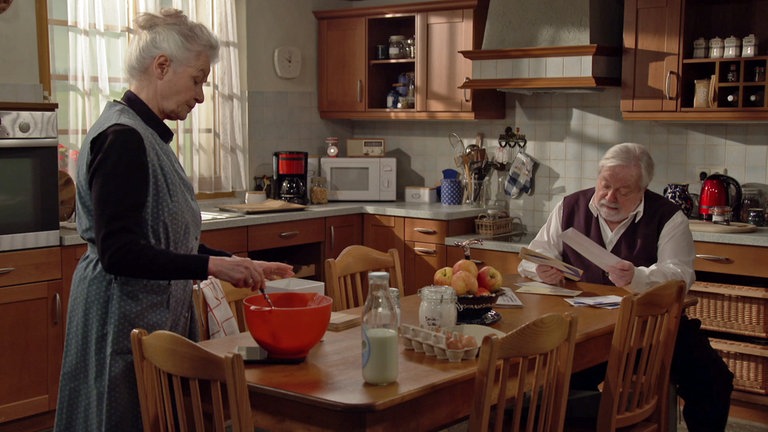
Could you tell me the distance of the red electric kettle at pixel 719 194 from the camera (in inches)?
183

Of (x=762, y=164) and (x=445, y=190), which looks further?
(x=445, y=190)

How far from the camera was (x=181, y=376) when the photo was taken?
2.00m

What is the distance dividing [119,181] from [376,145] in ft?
12.6

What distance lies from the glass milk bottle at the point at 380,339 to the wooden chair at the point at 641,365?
27.8 inches

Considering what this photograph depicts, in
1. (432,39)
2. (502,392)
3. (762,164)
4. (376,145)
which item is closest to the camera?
(502,392)

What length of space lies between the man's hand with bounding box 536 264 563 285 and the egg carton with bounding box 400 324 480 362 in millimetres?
1011

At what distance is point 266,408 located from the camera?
215cm

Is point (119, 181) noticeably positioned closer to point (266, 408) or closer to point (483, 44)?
point (266, 408)

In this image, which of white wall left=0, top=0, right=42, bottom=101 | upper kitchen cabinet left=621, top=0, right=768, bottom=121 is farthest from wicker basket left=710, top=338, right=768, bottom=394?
white wall left=0, top=0, right=42, bottom=101

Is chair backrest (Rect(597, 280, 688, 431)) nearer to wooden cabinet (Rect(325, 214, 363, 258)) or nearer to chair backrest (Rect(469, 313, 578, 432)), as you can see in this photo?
chair backrest (Rect(469, 313, 578, 432))

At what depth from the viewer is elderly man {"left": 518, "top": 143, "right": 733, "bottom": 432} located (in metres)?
3.14

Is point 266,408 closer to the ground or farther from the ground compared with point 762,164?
closer to the ground

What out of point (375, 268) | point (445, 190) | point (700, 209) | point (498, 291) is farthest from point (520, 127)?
point (498, 291)

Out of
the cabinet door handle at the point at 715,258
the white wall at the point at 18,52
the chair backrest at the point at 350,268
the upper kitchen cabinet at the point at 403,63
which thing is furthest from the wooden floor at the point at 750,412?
the white wall at the point at 18,52
